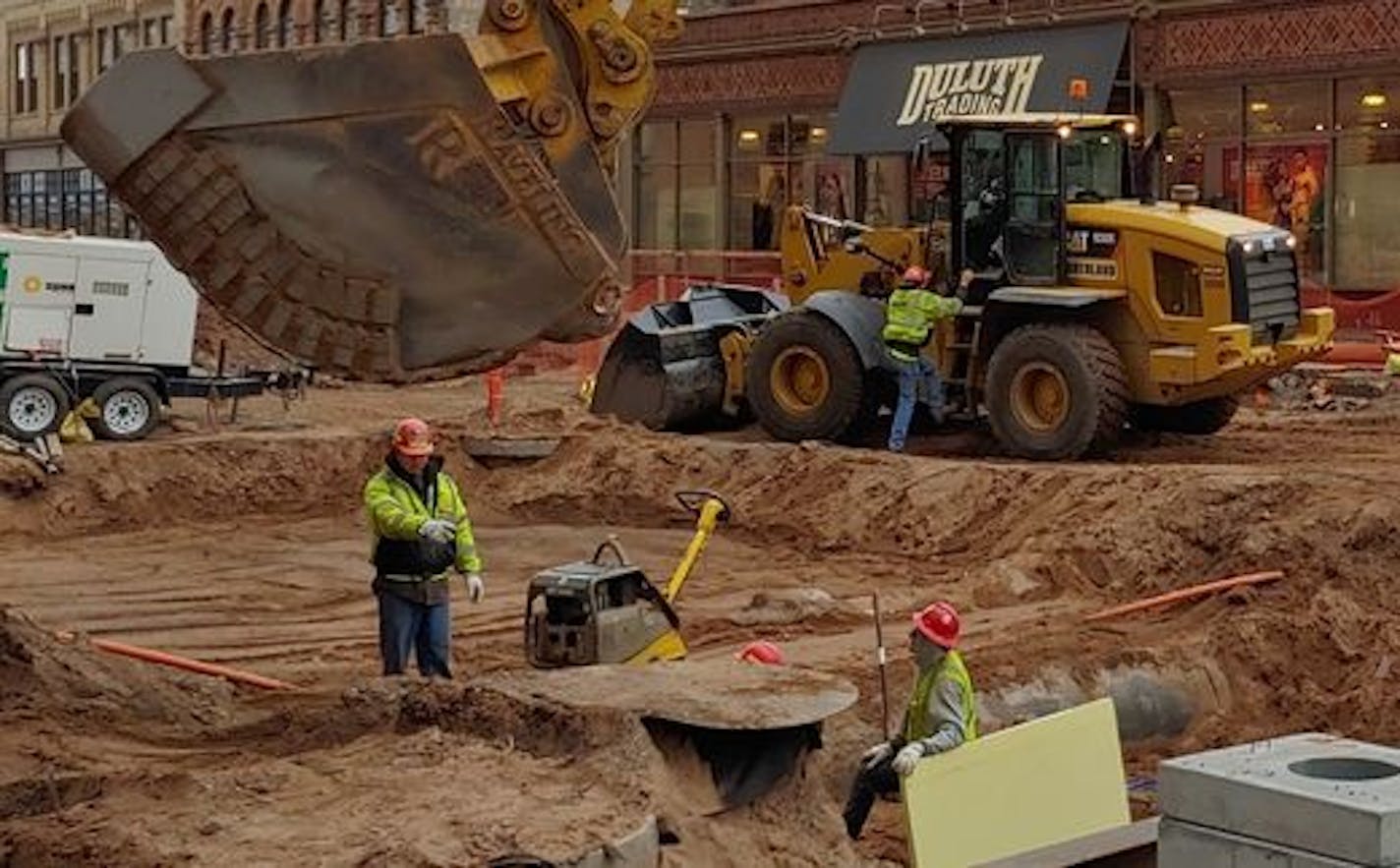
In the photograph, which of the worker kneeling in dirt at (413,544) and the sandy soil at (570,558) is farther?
the worker kneeling in dirt at (413,544)

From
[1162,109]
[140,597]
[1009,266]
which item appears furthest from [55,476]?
[1162,109]

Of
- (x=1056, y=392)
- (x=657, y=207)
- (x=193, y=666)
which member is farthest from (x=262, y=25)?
(x=193, y=666)

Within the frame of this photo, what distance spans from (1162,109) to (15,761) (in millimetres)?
22946

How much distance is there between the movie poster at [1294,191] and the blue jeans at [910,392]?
11.3 metres

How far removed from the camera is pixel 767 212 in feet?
117

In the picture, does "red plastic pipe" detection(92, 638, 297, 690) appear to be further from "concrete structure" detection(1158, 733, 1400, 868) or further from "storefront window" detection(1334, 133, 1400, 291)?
"storefront window" detection(1334, 133, 1400, 291)

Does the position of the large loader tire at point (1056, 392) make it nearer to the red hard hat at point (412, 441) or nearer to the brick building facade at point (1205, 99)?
the red hard hat at point (412, 441)

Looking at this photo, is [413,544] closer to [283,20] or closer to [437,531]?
[437,531]

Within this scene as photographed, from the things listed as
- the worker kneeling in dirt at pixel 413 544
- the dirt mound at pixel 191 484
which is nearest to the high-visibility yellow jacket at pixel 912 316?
the dirt mound at pixel 191 484

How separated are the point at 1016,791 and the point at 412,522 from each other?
356 cm

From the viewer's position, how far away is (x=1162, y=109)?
29312 mm

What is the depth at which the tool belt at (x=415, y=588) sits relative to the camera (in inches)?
419

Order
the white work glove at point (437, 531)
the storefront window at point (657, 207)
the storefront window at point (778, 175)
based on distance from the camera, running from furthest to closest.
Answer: the storefront window at point (657, 207) < the storefront window at point (778, 175) < the white work glove at point (437, 531)

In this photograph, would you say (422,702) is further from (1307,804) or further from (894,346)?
(894,346)
